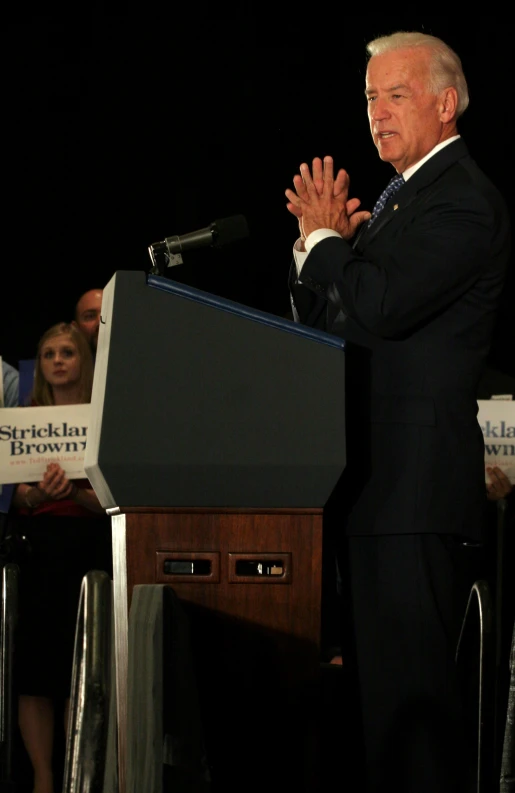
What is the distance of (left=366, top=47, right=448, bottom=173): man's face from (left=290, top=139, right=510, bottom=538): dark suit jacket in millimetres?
140

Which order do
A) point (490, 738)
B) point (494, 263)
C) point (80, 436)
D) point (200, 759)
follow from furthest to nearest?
point (80, 436) < point (494, 263) < point (490, 738) < point (200, 759)

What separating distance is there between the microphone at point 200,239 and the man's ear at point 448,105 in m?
0.45

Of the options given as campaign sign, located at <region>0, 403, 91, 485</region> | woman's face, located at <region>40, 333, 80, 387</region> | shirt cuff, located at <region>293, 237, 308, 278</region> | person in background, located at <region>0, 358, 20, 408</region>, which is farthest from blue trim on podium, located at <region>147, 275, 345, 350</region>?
person in background, located at <region>0, 358, 20, 408</region>

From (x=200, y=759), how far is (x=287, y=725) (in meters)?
0.22

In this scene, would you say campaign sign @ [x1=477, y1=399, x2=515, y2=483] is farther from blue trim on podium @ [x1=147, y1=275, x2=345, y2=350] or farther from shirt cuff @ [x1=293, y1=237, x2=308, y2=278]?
blue trim on podium @ [x1=147, y1=275, x2=345, y2=350]

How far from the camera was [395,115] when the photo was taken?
2.22 metres

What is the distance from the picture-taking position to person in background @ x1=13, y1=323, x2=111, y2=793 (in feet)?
12.2

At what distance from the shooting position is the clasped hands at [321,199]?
7.19 feet

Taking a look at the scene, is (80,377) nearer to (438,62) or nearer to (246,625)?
(438,62)

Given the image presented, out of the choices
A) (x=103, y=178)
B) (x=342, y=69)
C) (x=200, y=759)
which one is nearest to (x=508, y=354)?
(x=342, y=69)

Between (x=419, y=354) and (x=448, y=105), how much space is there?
0.54 metres

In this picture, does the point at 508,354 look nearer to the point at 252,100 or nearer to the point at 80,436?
the point at 252,100

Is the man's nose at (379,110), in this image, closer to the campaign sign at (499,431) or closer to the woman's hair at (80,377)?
the campaign sign at (499,431)

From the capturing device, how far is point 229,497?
1813mm
